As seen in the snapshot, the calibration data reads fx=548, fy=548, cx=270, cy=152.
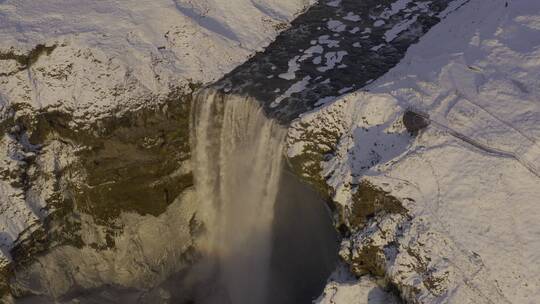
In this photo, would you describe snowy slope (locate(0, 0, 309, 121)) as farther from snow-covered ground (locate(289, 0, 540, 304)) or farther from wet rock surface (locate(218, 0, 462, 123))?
snow-covered ground (locate(289, 0, 540, 304))

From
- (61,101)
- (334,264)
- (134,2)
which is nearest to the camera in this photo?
(334,264)

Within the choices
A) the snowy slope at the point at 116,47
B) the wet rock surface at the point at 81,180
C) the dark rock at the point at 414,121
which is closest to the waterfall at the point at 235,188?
the wet rock surface at the point at 81,180

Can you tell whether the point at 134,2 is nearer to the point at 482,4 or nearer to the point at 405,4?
the point at 405,4

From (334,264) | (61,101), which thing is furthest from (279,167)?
(61,101)

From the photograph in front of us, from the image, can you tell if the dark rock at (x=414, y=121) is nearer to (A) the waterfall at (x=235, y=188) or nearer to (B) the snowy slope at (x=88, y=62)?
(A) the waterfall at (x=235, y=188)

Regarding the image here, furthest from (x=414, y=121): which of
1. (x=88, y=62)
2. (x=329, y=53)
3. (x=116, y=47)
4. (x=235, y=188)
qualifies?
(x=88, y=62)

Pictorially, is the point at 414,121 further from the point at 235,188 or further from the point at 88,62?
the point at 88,62
